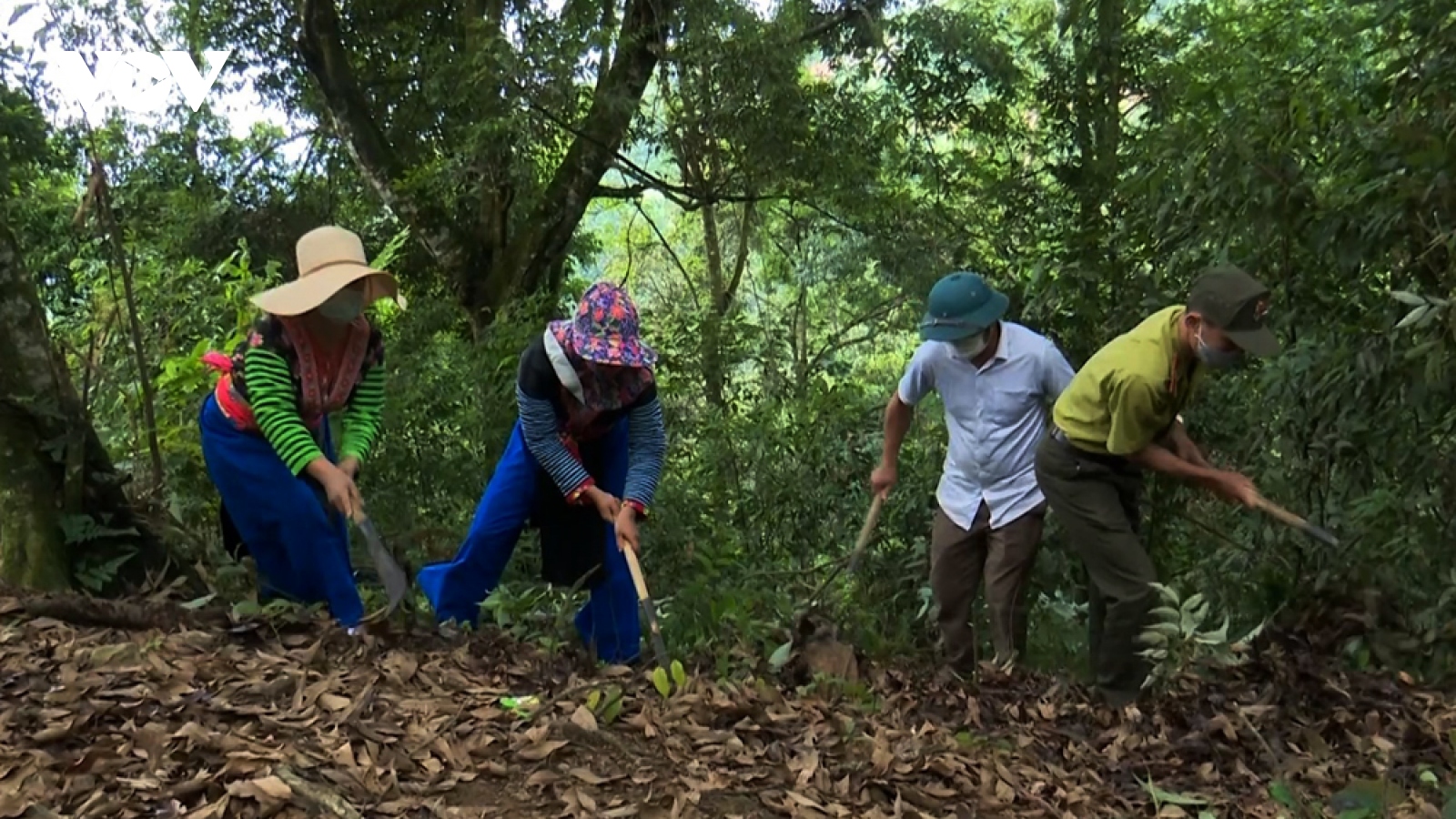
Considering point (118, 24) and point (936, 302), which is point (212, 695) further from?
point (118, 24)

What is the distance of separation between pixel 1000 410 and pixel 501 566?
6.38 ft

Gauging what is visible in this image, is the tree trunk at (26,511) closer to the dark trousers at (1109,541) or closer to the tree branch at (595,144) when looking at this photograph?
the dark trousers at (1109,541)

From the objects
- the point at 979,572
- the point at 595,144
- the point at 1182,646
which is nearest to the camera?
the point at 1182,646

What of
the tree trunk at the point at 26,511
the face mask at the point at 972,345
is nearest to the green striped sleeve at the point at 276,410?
the tree trunk at the point at 26,511

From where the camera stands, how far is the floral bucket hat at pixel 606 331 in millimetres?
4039

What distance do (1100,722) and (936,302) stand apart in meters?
1.58

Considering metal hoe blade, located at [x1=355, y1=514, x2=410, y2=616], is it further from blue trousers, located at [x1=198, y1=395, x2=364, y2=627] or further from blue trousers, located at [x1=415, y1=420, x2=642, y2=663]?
blue trousers, located at [x1=415, y1=420, x2=642, y2=663]

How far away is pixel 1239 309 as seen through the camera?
3855mm

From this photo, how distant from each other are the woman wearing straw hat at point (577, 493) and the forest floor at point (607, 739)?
1.74 ft

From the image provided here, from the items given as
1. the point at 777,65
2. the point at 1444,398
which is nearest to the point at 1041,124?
the point at 777,65

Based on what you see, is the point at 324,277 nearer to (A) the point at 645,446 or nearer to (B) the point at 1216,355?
(A) the point at 645,446

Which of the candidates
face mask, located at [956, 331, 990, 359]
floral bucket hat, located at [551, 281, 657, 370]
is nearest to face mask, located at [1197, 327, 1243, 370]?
face mask, located at [956, 331, 990, 359]

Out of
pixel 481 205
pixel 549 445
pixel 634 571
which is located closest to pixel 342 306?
pixel 549 445

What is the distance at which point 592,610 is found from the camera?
4520 mm
